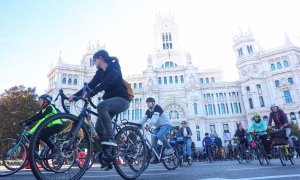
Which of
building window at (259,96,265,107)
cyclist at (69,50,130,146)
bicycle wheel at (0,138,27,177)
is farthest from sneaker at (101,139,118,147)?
building window at (259,96,265,107)

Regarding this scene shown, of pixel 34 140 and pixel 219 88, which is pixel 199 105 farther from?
pixel 34 140

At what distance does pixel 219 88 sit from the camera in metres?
54.0

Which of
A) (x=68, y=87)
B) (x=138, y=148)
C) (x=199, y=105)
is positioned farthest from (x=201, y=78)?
(x=138, y=148)

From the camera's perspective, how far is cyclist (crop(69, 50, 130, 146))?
12.9ft

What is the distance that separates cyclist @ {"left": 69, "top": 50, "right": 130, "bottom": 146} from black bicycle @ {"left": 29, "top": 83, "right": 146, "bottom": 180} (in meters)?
0.16

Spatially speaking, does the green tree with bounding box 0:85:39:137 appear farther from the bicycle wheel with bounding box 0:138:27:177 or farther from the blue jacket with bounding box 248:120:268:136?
the blue jacket with bounding box 248:120:268:136

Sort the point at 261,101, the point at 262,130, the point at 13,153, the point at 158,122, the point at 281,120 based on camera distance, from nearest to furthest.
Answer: the point at 13,153 < the point at 158,122 < the point at 281,120 < the point at 262,130 < the point at 261,101

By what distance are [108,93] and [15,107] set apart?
85.4 feet

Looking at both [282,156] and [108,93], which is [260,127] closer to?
[282,156]

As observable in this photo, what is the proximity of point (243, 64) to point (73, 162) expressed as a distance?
54191 mm

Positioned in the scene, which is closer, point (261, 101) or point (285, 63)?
point (261, 101)

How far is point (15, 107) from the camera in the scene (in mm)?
25656

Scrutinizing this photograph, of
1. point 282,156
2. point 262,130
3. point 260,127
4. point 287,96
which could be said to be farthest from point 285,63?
point 282,156

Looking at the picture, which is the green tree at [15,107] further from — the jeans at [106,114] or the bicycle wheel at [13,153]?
the jeans at [106,114]
